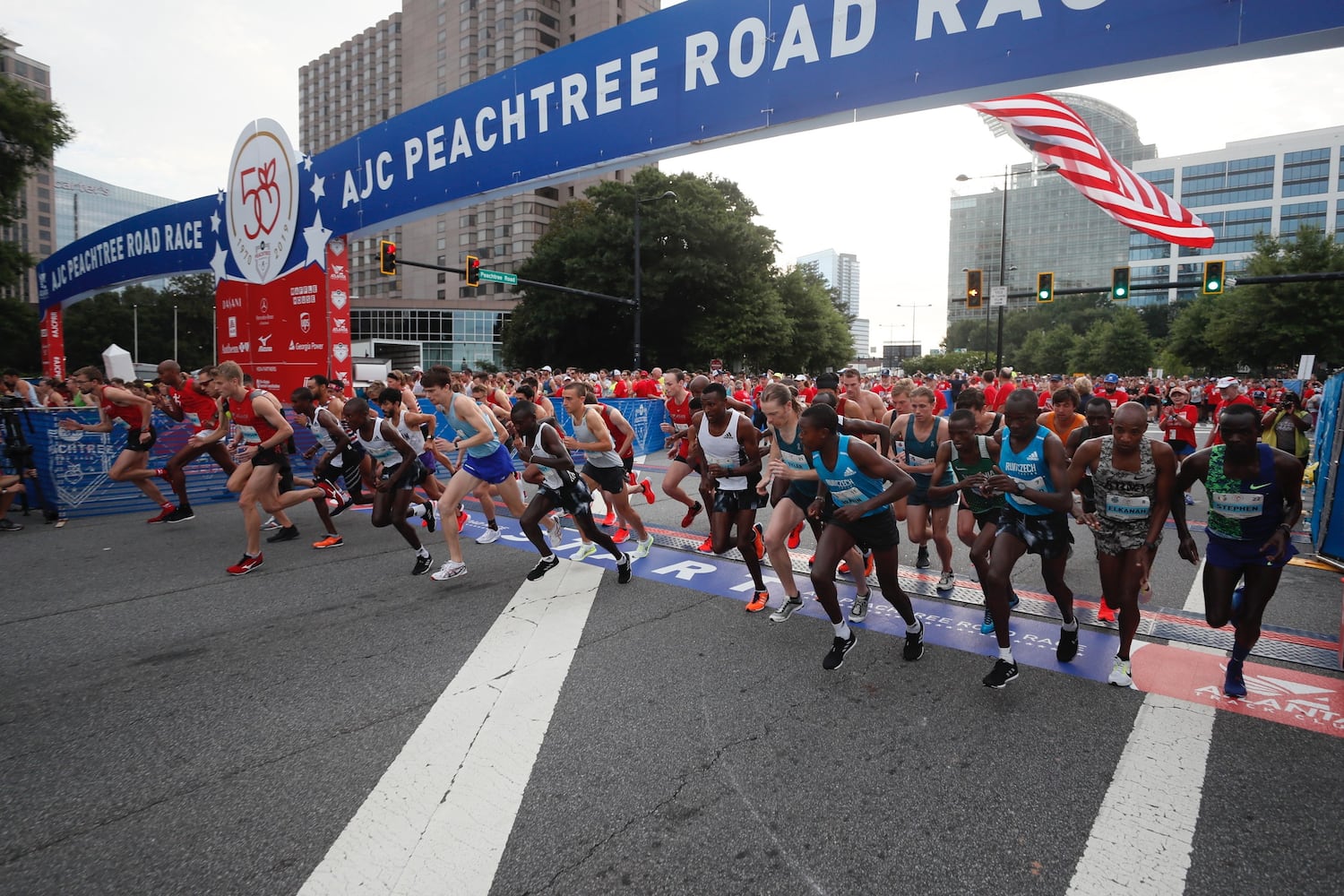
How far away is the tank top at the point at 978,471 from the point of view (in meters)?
5.42

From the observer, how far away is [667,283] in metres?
37.9

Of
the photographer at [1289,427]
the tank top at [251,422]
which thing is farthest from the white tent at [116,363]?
the photographer at [1289,427]

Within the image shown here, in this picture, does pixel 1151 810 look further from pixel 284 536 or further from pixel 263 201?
pixel 263 201

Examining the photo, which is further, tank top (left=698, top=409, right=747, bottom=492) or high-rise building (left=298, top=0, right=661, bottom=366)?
high-rise building (left=298, top=0, right=661, bottom=366)

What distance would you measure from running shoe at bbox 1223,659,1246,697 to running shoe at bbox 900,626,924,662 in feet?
5.74

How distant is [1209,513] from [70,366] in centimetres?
8593

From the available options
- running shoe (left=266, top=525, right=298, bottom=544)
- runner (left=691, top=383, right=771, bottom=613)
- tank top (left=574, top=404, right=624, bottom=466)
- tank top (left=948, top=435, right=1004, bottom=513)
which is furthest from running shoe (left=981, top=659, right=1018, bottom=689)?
running shoe (left=266, top=525, right=298, bottom=544)

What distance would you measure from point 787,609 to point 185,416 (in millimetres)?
10613

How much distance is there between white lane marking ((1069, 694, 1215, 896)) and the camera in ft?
8.98

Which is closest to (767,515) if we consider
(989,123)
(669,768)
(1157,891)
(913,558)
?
(913,558)

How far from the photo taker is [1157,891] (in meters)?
2.67

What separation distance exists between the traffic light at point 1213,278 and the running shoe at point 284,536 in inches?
933

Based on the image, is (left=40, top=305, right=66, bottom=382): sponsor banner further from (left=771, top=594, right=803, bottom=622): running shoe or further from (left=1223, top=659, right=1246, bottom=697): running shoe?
(left=1223, top=659, right=1246, bottom=697): running shoe

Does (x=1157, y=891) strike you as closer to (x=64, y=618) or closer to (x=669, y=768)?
(x=669, y=768)
